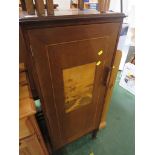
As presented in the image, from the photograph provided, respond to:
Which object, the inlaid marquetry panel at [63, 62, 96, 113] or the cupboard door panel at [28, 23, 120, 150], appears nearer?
the cupboard door panel at [28, 23, 120, 150]

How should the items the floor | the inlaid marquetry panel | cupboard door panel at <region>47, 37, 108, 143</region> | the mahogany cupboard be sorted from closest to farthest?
the mahogany cupboard → cupboard door panel at <region>47, 37, 108, 143</region> → the inlaid marquetry panel → the floor

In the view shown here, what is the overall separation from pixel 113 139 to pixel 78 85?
0.96 m

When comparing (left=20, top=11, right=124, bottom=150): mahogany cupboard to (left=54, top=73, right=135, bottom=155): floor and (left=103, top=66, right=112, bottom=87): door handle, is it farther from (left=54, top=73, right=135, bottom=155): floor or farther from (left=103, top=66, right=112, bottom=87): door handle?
(left=54, top=73, right=135, bottom=155): floor

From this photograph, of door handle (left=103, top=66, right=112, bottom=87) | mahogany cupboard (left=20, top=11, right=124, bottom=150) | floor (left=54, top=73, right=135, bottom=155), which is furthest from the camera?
floor (left=54, top=73, right=135, bottom=155)

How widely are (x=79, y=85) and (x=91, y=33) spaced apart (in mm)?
381

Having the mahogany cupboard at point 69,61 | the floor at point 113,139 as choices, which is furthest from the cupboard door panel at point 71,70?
the floor at point 113,139

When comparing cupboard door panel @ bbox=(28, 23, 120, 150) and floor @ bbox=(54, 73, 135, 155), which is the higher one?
cupboard door panel @ bbox=(28, 23, 120, 150)

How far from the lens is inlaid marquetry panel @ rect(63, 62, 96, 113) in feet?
2.95

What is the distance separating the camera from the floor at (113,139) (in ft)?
4.70

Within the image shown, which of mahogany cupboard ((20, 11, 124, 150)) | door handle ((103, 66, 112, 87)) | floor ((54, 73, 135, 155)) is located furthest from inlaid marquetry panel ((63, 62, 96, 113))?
floor ((54, 73, 135, 155))

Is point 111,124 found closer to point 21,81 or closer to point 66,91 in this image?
point 66,91

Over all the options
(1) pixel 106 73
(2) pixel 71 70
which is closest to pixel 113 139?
(1) pixel 106 73

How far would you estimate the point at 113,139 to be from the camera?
1561mm
